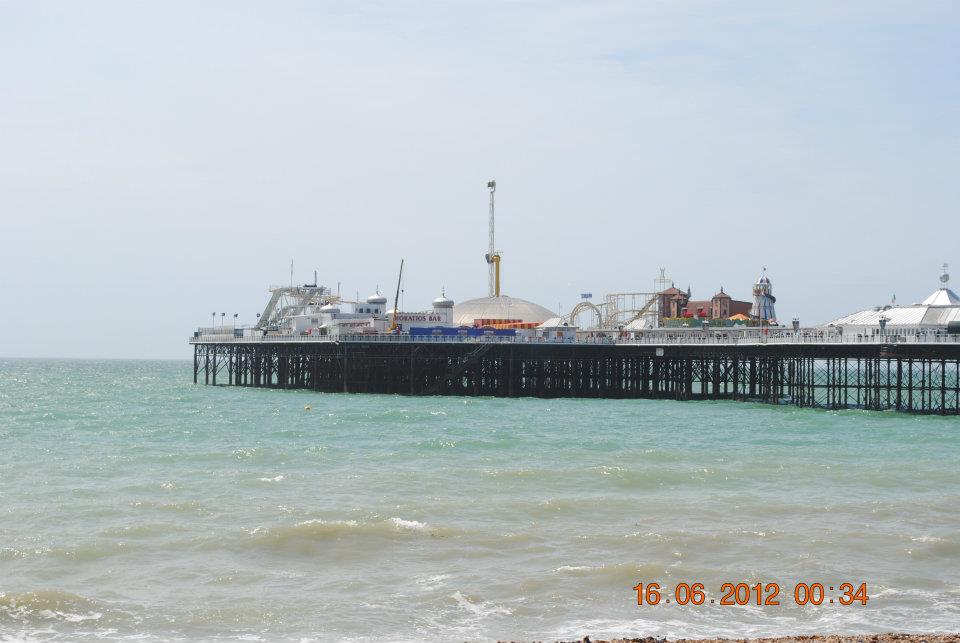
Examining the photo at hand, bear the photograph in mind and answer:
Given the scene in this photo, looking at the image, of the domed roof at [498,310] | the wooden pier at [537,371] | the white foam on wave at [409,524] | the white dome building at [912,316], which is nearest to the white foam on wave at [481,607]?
the white foam on wave at [409,524]

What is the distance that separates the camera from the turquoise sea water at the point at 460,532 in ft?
60.1

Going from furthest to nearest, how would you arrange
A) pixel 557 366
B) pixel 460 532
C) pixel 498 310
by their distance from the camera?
pixel 498 310 → pixel 557 366 → pixel 460 532

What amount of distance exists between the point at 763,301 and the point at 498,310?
1073 inches

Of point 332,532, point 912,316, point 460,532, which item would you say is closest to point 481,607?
point 460,532

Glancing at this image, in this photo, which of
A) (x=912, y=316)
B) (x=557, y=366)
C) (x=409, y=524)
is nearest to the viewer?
(x=409, y=524)

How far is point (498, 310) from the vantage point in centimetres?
10969

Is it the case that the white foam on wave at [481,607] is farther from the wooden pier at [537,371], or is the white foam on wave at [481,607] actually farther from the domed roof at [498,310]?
the domed roof at [498,310]

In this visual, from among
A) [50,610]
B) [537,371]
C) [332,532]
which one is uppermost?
[537,371]

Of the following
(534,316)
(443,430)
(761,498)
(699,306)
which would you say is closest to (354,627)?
(761,498)

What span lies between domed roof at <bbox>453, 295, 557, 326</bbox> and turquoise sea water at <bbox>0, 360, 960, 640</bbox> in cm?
6331

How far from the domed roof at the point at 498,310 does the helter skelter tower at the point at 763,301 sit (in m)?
21.0

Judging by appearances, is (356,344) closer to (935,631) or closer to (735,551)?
(735,551)

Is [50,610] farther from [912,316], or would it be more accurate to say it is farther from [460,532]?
[912,316]

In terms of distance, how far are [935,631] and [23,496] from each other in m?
21.9
